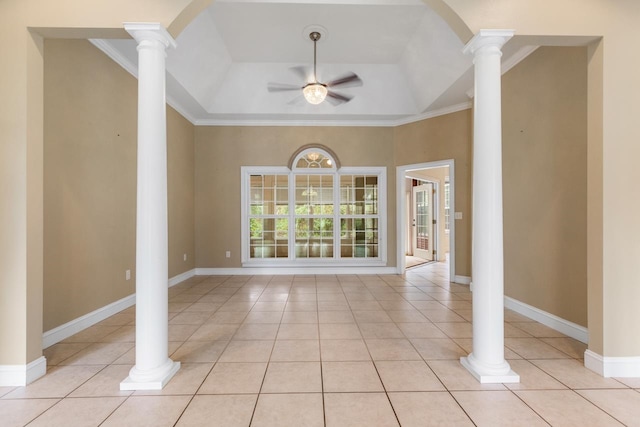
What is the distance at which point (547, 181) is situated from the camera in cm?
314

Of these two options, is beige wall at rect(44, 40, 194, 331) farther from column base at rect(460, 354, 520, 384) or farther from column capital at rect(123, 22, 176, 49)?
column base at rect(460, 354, 520, 384)

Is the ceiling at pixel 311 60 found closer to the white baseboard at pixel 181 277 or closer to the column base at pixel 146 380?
the white baseboard at pixel 181 277

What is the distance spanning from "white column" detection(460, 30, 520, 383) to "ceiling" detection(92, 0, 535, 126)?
1.43 meters

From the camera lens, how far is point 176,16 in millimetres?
2150

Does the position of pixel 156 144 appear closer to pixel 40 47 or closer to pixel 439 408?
pixel 40 47

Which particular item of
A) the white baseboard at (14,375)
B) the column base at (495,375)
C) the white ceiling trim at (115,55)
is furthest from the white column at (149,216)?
the column base at (495,375)

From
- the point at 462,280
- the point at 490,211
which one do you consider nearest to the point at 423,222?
the point at 462,280

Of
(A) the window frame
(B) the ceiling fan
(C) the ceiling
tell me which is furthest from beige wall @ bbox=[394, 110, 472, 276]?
(B) the ceiling fan

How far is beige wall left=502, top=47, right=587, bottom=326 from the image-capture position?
281 centimetres

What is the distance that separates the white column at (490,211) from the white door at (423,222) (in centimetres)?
596

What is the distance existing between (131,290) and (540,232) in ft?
16.2

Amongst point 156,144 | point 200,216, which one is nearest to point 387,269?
point 200,216

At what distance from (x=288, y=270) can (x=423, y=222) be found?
172 inches

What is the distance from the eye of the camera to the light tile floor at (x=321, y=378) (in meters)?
1.77
